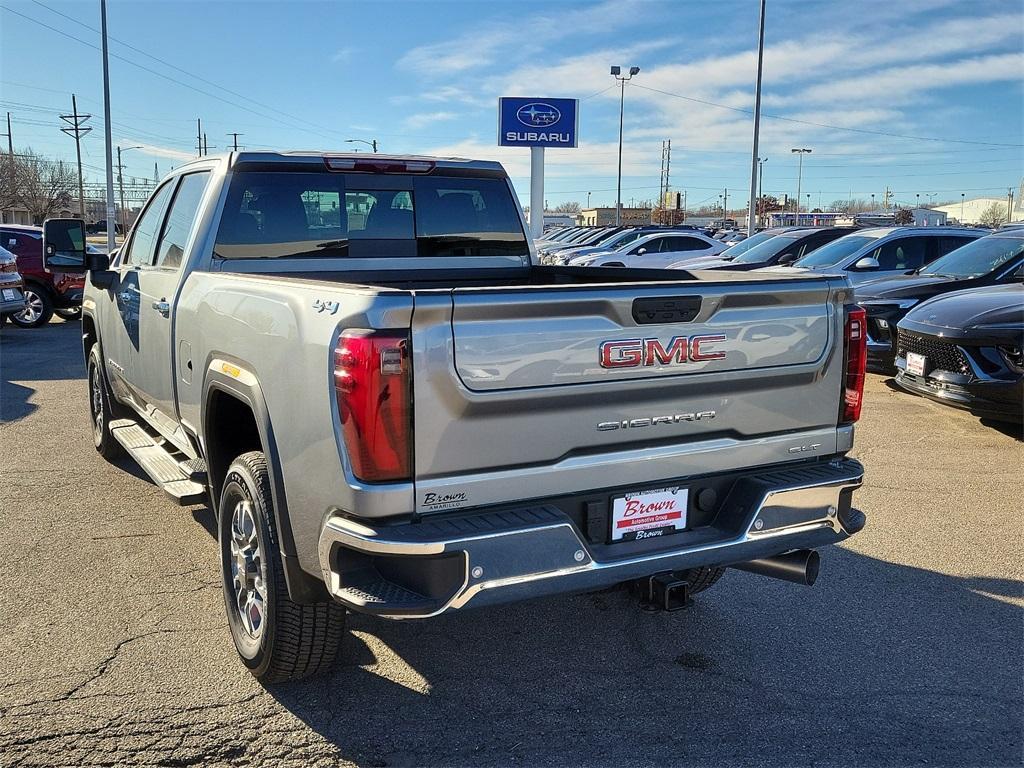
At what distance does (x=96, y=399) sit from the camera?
22.9 feet

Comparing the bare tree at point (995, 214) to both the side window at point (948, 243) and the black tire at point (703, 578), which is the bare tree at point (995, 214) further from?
the black tire at point (703, 578)

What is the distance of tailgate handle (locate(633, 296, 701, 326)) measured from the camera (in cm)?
305

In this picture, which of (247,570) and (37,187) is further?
(37,187)

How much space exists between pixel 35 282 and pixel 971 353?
1464cm

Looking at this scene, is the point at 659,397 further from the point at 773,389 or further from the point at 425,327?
the point at 425,327

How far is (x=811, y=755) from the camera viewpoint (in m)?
3.08

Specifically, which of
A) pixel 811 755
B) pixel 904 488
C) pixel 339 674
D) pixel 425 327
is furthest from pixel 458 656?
pixel 904 488

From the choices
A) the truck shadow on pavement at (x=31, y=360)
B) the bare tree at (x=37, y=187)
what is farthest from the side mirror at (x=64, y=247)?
the bare tree at (x=37, y=187)

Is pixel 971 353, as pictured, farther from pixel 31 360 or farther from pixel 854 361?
pixel 31 360

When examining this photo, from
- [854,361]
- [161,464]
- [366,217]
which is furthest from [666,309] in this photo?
[161,464]

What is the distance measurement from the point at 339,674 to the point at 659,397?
5.65 ft

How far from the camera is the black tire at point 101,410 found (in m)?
6.54

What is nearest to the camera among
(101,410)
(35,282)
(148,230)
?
(148,230)

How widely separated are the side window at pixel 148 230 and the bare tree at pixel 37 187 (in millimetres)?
77428
